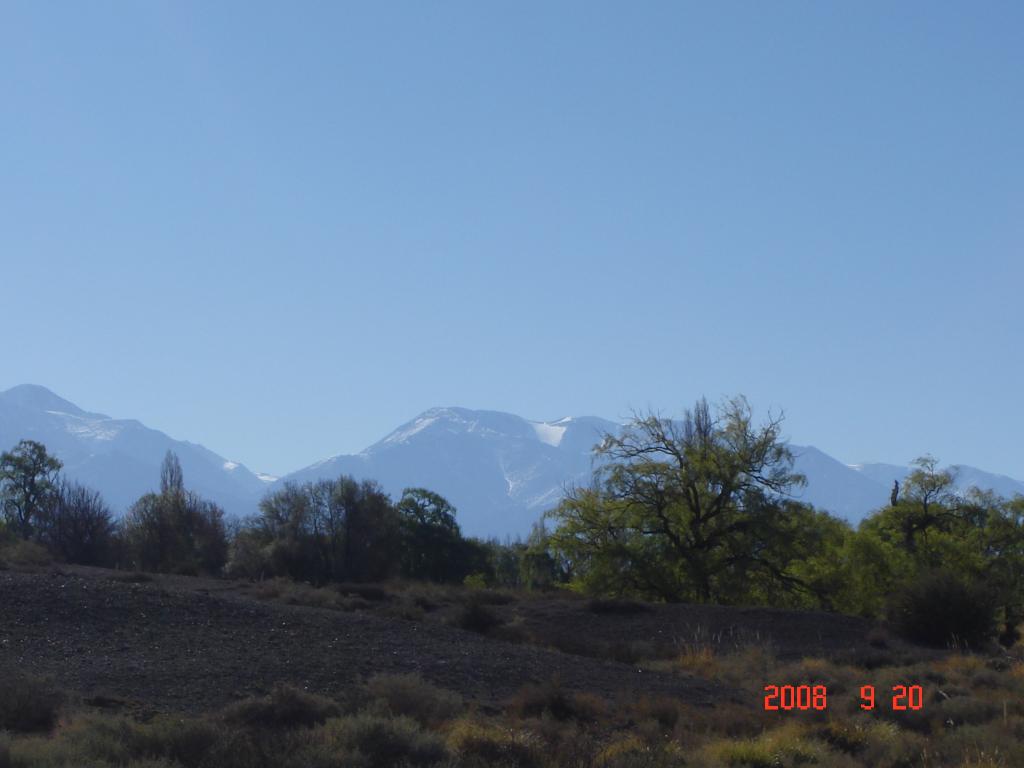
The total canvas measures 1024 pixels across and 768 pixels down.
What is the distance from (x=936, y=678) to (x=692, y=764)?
1055 centimetres

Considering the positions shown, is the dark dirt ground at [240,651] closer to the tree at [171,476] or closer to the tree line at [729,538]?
the tree line at [729,538]

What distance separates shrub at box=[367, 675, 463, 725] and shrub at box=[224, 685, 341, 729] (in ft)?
2.62

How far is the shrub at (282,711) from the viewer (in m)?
12.7

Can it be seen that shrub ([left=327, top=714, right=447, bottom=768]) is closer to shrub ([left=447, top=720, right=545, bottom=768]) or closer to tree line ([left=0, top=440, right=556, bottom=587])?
shrub ([left=447, top=720, right=545, bottom=768])

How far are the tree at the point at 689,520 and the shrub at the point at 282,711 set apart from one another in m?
27.1

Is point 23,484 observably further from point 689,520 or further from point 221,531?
point 689,520

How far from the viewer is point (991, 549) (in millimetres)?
47688

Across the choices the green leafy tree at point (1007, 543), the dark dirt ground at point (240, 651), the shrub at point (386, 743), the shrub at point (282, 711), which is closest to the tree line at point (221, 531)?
the green leafy tree at point (1007, 543)

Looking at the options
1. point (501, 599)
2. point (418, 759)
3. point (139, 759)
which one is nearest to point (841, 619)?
point (501, 599)

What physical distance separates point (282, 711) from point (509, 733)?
2.63 metres

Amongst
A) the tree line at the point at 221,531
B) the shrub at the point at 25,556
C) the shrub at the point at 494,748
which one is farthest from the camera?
the tree line at the point at 221,531

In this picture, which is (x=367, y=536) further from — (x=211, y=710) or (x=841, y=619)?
(x=211, y=710)

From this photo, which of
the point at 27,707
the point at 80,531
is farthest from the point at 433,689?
the point at 80,531
